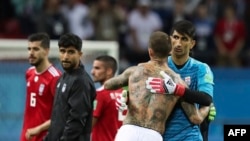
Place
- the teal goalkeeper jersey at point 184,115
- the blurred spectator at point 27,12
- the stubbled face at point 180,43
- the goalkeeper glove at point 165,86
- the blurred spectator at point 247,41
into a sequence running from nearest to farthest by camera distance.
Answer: the goalkeeper glove at point 165,86 → the teal goalkeeper jersey at point 184,115 → the stubbled face at point 180,43 → the blurred spectator at point 27,12 → the blurred spectator at point 247,41

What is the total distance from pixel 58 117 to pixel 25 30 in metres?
9.05

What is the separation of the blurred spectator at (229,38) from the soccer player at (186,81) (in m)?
10.2

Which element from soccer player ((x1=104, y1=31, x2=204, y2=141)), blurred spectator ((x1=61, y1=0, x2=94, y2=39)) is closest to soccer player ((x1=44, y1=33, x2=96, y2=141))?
soccer player ((x1=104, y1=31, x2=204, y2=141))

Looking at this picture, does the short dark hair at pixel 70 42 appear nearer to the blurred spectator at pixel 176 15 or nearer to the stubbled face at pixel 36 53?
the stubbled face at pixel 36 53

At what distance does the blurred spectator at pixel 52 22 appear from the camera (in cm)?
1880

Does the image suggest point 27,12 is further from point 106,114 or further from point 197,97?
point 197,97

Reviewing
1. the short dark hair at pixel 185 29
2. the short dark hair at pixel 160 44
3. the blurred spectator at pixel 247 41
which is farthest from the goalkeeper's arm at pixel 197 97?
the blurred spectator at pixel 247 41

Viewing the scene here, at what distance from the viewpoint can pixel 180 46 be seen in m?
9.98

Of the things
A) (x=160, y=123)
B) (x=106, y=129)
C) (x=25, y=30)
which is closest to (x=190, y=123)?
(x=160, y=123)

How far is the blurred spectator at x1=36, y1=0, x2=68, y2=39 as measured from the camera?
61.7ft

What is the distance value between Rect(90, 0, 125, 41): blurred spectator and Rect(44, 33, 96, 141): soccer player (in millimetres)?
8986

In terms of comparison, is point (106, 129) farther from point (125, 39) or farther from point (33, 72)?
point (125, 39)

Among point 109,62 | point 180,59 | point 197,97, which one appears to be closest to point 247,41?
point 109,62

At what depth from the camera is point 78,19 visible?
19.4 m
